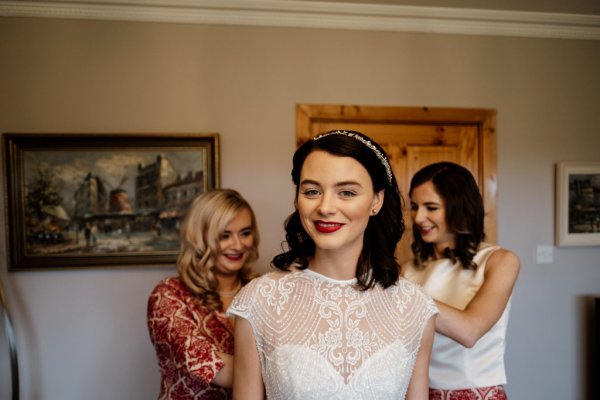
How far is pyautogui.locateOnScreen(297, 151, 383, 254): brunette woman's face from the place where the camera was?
961mm

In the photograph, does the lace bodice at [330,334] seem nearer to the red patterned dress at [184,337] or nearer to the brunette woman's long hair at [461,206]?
the red patterned dress at [184,337]

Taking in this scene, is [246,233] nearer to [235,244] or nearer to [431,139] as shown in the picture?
[235,244]

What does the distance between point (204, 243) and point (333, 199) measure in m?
0.75

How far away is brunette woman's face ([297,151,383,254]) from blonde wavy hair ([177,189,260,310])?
63cm

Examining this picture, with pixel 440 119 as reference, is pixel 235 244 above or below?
below

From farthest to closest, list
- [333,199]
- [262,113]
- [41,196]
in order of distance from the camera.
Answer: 1. [262,113]
2. [41,196]
3. [333,199]

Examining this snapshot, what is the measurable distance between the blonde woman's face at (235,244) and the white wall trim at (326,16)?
1468 mm

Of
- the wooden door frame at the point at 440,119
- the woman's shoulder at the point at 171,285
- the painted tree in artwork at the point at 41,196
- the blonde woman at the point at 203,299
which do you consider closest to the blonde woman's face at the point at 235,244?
the blonde woman at the point at 203,299

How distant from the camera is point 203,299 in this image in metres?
1.50

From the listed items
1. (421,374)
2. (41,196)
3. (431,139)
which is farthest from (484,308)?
(41,196)

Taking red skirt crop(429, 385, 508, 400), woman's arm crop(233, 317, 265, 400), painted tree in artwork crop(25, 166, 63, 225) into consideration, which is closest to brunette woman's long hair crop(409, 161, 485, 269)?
red skirt crop(429, 385, 508, 400)

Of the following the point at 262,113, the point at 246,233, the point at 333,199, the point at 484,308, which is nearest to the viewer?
the point at 333,199

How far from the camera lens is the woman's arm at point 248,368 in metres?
1.03

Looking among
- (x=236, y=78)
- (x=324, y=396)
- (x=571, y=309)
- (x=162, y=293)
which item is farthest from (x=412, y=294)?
(x=571, y=309)
